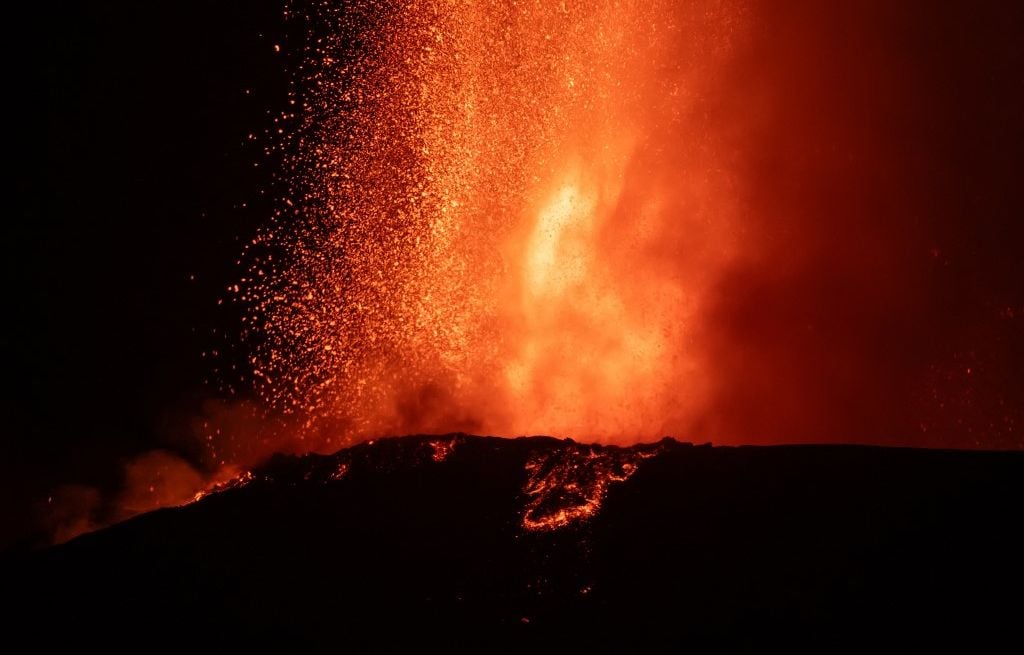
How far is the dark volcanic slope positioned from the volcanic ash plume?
4724 millimetres

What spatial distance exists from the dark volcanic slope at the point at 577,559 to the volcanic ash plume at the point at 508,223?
4.72 metres

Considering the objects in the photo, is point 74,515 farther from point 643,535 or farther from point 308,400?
point 643,535

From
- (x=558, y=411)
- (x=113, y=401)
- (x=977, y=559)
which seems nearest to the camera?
(x=977, y=559)

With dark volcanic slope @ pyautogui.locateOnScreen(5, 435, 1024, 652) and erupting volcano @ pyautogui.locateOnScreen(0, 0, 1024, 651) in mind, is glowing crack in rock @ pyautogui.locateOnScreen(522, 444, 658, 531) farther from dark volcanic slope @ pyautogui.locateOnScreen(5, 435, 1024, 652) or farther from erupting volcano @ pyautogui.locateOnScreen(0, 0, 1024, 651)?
erupting volcano @ pyautogui.locateOnScreen(0, 0, 1024, 651)

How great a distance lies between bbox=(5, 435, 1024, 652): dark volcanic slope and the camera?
4430 mm

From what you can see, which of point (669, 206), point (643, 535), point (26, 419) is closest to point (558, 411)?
point (669, 206)

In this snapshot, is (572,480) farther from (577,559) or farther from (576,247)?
(576,247)

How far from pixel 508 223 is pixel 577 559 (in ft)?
22.6

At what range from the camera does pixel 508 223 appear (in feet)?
37.5

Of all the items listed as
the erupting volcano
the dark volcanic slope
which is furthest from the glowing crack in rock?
the erupting volcano

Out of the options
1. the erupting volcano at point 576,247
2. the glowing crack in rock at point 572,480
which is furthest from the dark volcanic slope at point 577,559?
the erupting volcano at point 576,247

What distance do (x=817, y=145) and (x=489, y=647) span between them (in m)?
8.80

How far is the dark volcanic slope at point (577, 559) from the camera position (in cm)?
443

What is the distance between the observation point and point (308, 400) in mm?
11578
